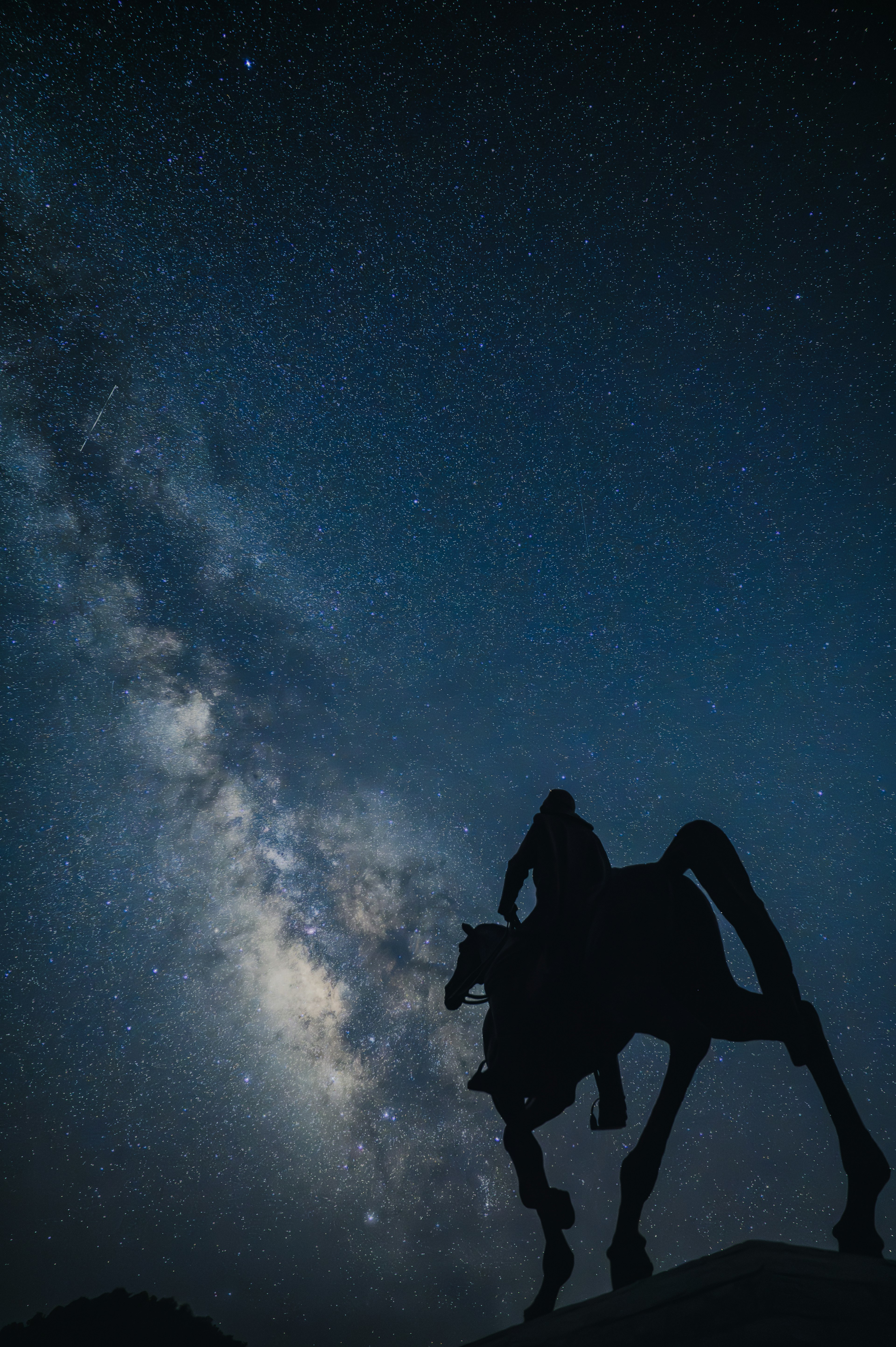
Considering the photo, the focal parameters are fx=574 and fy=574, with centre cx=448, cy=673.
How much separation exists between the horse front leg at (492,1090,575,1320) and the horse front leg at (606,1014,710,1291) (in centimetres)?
75

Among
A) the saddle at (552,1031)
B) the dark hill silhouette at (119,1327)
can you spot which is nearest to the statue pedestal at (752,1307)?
the saddle at (552,1031)

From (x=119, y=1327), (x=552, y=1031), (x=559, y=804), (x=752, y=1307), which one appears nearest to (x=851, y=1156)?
(x=552, y=1031)

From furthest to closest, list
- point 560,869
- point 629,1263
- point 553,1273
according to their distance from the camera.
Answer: point 560,869 < point 553,1273 < point 629,1263

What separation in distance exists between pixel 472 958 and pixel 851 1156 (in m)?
3.04

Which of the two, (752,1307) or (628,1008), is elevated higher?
(628,1008)

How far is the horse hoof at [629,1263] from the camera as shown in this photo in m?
3.04

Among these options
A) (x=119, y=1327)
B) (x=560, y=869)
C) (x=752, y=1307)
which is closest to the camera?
(x=752, y=1307)

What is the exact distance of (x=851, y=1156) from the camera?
292cm

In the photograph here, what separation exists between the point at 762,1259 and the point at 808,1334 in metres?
0.69

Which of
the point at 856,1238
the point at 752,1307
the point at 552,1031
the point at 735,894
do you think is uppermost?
the point at 735,894

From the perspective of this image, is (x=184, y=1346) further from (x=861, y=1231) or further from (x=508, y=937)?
(x=861, y=1231)

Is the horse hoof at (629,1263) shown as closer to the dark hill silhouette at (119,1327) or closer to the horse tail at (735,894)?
the horse tail at (735,894)

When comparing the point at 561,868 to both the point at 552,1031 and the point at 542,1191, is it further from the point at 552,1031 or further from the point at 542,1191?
the point at 542,1191

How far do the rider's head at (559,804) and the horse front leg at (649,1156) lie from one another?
5.54 ft
